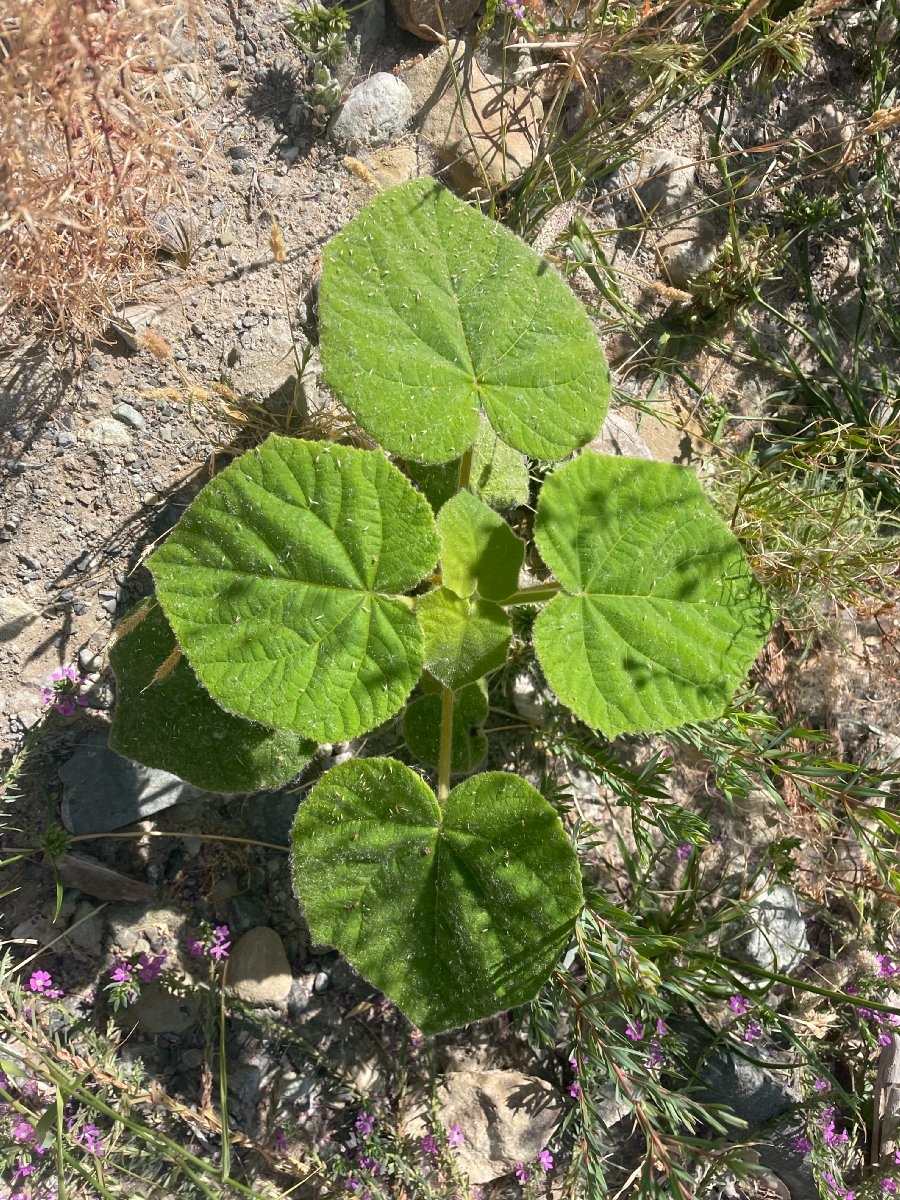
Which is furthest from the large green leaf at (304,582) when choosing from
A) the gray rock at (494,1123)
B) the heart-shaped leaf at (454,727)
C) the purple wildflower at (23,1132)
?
the gray rock at (494,1123)

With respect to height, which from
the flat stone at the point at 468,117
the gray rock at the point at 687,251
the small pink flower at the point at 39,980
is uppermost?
the flat stone at the point at 468,117

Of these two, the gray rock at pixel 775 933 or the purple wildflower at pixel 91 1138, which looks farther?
the gray rock at pixel 775 933

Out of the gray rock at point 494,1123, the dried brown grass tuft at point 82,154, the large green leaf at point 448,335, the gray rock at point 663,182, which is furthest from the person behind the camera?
the gray rock at point 663,182

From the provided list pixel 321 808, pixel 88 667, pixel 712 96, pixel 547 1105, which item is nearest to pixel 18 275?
pixel 88 667

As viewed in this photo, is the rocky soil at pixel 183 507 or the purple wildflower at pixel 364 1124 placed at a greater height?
the rocky soil at pixel 183 507

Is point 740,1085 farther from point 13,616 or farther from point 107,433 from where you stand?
point 107,433

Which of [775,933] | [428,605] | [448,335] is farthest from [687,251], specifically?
[775,933]

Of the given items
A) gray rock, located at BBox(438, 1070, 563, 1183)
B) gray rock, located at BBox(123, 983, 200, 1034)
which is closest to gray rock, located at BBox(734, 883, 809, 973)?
gray rock, located at BBox(438, 1070, 563, 1183)

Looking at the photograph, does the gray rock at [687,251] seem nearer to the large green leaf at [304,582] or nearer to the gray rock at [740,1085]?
the large green leaf at [304,582]
